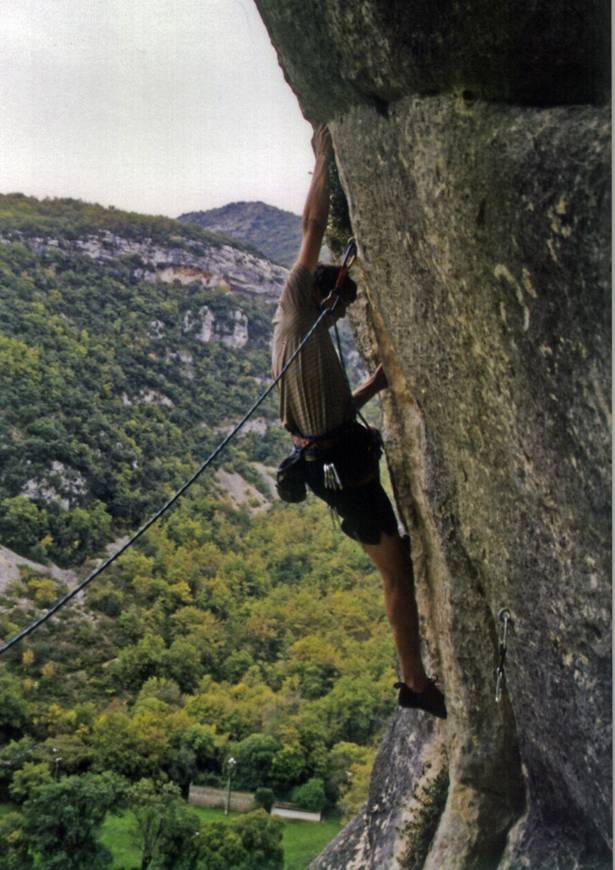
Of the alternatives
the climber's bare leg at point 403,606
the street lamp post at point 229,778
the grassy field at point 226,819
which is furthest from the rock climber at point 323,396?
the street lamp post at point 229,778

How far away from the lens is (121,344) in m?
37.6

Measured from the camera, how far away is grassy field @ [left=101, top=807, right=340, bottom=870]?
733 inches

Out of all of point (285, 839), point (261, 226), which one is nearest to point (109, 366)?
point (261, 226)

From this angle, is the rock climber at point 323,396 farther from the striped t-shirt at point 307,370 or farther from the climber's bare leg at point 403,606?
the climber's bare leg at point 403,606

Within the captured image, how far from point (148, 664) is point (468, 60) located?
89.7 feet

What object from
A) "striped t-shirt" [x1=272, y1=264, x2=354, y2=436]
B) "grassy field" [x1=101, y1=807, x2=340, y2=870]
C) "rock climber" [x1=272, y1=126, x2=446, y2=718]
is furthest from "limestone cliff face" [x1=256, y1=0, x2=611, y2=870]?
"grassy field" [x1=101, y1=807, x2=340, y2=870]

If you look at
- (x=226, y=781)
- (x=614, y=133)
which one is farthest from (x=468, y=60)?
(x=226, y=781)

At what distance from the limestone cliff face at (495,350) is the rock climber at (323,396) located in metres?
0.18

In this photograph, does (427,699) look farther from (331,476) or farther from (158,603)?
(158,603)

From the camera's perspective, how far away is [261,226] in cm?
4500

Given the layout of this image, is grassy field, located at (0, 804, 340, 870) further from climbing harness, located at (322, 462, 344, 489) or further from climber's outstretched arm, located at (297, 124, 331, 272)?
climber's outstretched arm, located at (297, 124, 331, 272)

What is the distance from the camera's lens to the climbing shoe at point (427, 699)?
3.96 meters

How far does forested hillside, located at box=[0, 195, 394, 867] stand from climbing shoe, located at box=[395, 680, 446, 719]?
60.9ft

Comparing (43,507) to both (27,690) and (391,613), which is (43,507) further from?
(391,613)
